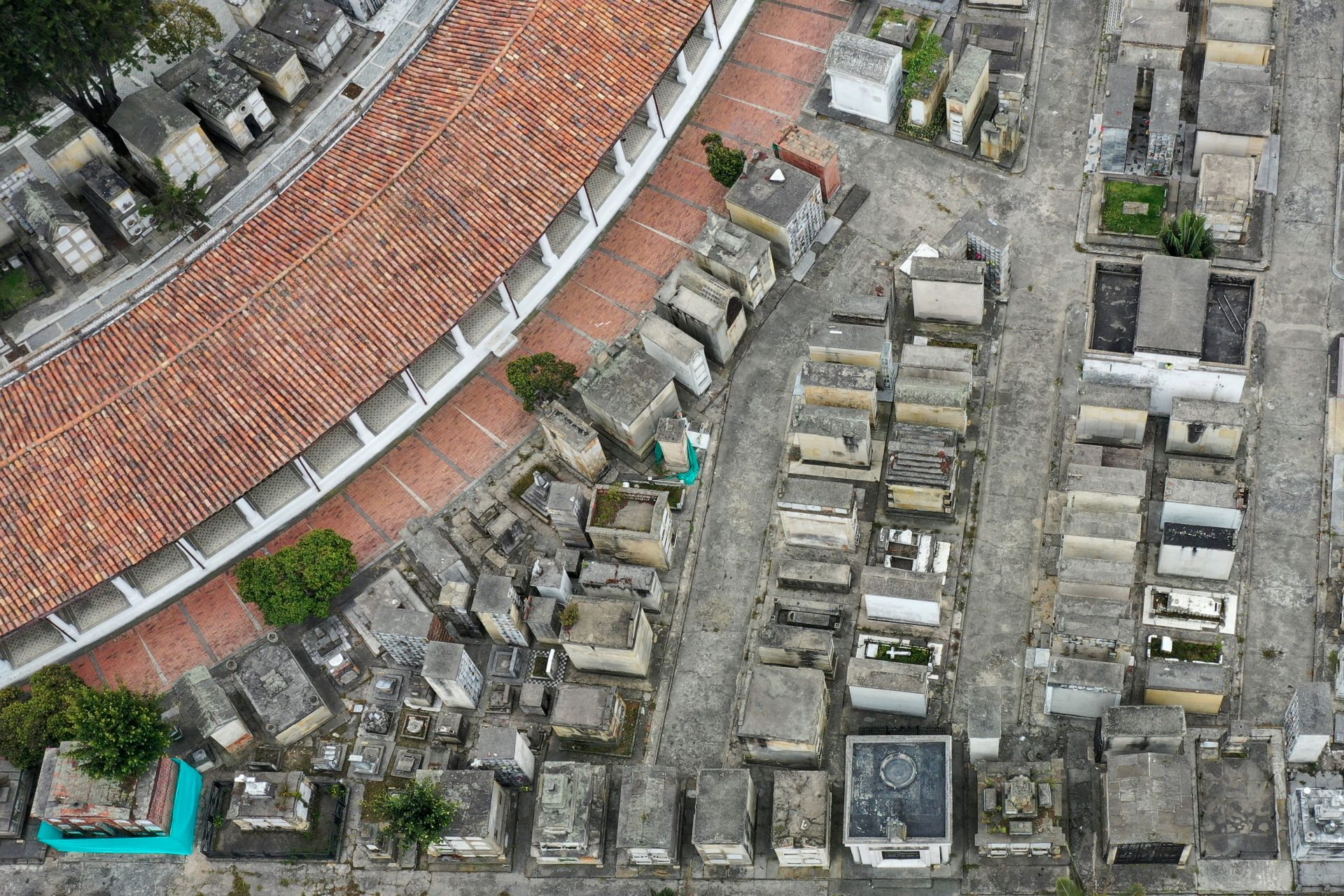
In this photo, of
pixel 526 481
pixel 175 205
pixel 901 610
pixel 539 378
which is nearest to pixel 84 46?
pixel 175 205

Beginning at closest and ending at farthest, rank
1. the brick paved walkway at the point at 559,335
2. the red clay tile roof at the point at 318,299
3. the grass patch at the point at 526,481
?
the red clay tile roof at the point at 318,299
the brick paved walkway at the point at 559,335
the grass patch at the point at 526,481

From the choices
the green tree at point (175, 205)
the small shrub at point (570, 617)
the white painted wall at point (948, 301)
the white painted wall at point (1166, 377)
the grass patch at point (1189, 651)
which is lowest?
the small shrub at point (570, 617)

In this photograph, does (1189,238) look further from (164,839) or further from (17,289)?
(17,289)

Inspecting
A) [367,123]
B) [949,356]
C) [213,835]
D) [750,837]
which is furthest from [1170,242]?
[213,835]

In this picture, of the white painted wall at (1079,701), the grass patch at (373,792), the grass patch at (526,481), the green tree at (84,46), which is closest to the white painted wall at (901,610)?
the white painted wall at (1079,701)

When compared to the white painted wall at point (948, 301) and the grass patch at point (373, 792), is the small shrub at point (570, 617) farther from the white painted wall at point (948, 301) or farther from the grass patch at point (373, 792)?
the white painted wall at point (948, 301)

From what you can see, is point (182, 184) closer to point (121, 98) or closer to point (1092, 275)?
point (121, 98)
